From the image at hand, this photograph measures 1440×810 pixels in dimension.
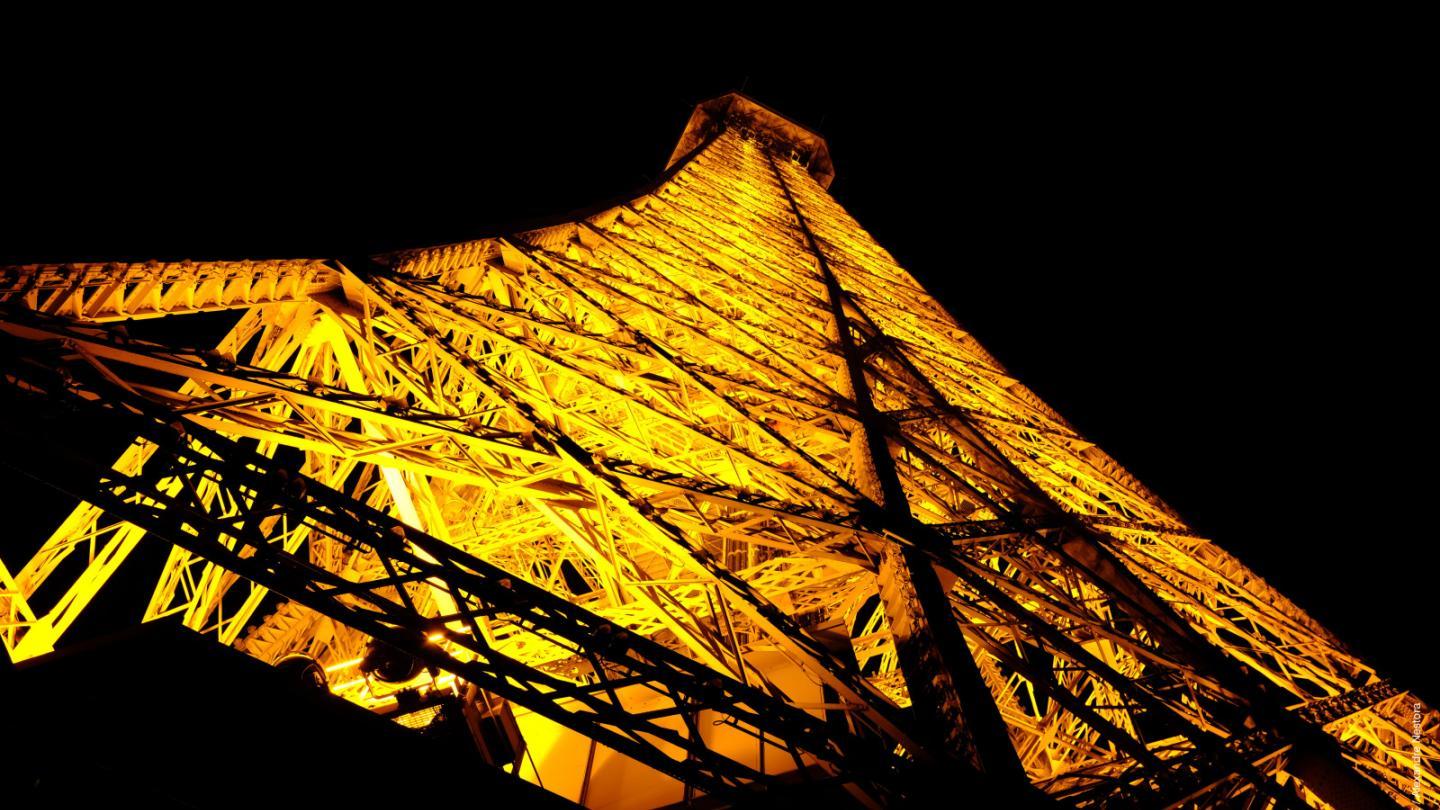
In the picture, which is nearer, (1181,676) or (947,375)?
(1181,676)

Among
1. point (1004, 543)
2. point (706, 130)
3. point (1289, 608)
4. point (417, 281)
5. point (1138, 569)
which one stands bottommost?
point (1289, 608)

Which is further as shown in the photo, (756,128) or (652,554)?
(756,128)

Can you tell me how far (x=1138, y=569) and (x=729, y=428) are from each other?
12.7 ft

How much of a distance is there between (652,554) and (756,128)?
90.9ft

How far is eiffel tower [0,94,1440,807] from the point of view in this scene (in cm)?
304

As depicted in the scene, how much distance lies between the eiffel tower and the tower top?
2183cm

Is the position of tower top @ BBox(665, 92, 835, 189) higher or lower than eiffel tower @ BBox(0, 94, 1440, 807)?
higher

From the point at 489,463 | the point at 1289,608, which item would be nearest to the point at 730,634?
the point at 489,463

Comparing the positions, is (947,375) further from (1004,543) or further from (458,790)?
(458,790)

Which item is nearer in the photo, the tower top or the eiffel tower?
the eiffel tower

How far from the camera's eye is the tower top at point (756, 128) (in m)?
30.8

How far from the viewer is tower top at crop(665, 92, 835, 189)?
30766mm

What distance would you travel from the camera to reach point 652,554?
27.3ft

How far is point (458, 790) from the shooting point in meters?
2.40
